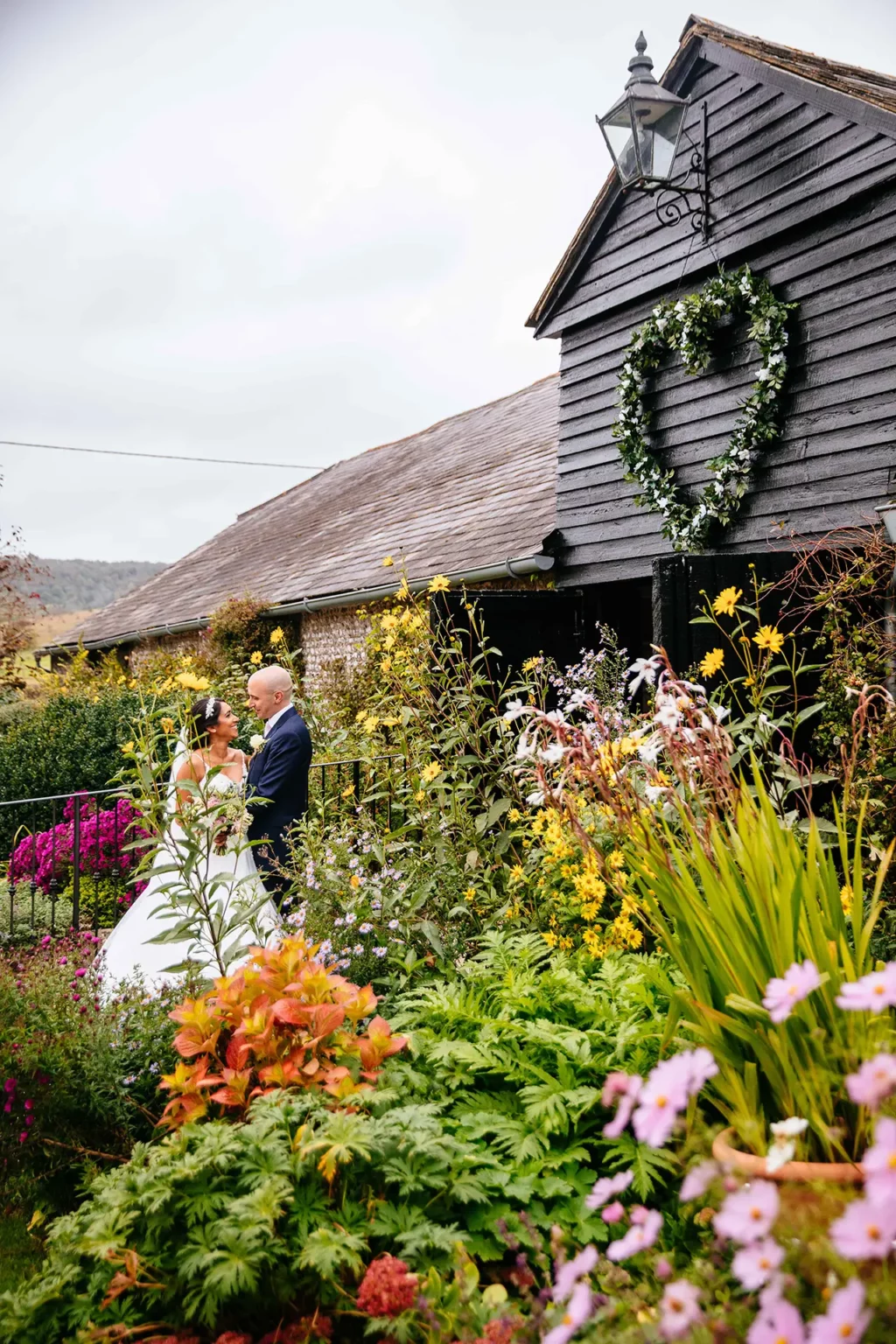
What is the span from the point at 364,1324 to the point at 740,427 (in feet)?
21.5

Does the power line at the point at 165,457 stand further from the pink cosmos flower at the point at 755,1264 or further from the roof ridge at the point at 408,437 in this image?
the pink cosmos flower at the point at 755,1264

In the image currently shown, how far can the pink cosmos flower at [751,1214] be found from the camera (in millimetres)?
976

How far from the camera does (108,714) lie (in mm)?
11070

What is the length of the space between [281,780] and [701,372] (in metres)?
4.94

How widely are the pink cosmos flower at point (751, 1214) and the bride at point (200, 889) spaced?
1.89m

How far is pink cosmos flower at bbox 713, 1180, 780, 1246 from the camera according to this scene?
3.20 feet

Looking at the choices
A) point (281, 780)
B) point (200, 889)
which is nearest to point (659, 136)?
point (281, 780)

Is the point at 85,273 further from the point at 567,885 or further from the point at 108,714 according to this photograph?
the point at 567,885

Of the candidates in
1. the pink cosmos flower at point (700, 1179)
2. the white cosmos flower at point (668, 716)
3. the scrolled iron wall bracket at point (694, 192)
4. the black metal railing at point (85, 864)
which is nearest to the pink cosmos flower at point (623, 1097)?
the pink cosmos flower at point (700, 1179)

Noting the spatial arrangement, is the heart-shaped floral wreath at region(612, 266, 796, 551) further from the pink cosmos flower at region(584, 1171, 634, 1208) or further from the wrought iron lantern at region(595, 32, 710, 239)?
the pink cosmos flower at region(584, 1171, 634, 1208)

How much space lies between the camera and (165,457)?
25641mm

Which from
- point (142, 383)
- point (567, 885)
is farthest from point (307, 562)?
point (142, 383)

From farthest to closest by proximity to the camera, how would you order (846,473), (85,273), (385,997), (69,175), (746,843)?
1. (85,273)
2. (69,175)
3. (846,473)
4. (385,997)
5. (746,843)

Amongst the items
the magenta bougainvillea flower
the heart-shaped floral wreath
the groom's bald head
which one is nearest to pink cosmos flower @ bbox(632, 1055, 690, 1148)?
the groom's bald head
